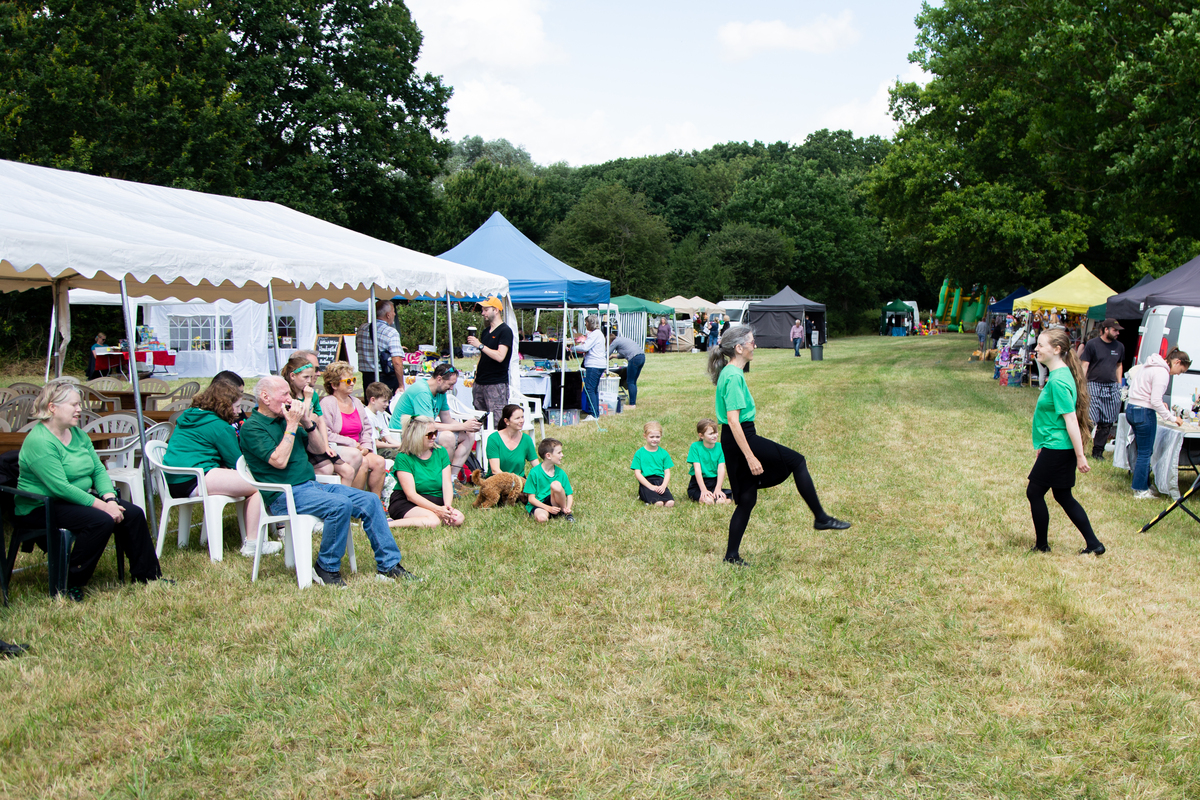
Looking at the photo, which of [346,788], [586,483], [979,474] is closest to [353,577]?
[346,788]

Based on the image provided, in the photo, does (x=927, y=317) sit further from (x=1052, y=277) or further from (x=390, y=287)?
(x=390, y=287)

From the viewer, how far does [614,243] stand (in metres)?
44.6

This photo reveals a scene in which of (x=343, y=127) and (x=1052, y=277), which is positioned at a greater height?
(x=343, y=127)

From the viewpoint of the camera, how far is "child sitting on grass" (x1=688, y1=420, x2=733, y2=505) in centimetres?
735

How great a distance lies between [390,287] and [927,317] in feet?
208

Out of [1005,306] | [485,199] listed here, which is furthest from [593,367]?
[485,199]

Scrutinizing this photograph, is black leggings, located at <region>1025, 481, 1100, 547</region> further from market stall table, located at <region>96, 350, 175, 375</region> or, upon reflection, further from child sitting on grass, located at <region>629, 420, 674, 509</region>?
market stall table, located at <region>96, 350, 175, 375</region>

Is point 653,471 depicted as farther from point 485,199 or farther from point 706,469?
point 485,199

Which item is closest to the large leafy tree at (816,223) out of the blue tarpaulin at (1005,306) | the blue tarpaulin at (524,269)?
the blue tarpaulin at (1005,306)

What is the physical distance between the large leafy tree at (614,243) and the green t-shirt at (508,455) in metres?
37.0

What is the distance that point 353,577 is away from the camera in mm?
5203

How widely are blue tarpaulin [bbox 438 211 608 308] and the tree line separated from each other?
27.3 feet

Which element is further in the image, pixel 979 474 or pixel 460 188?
pixel 460 188

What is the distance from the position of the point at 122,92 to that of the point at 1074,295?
23.8m
